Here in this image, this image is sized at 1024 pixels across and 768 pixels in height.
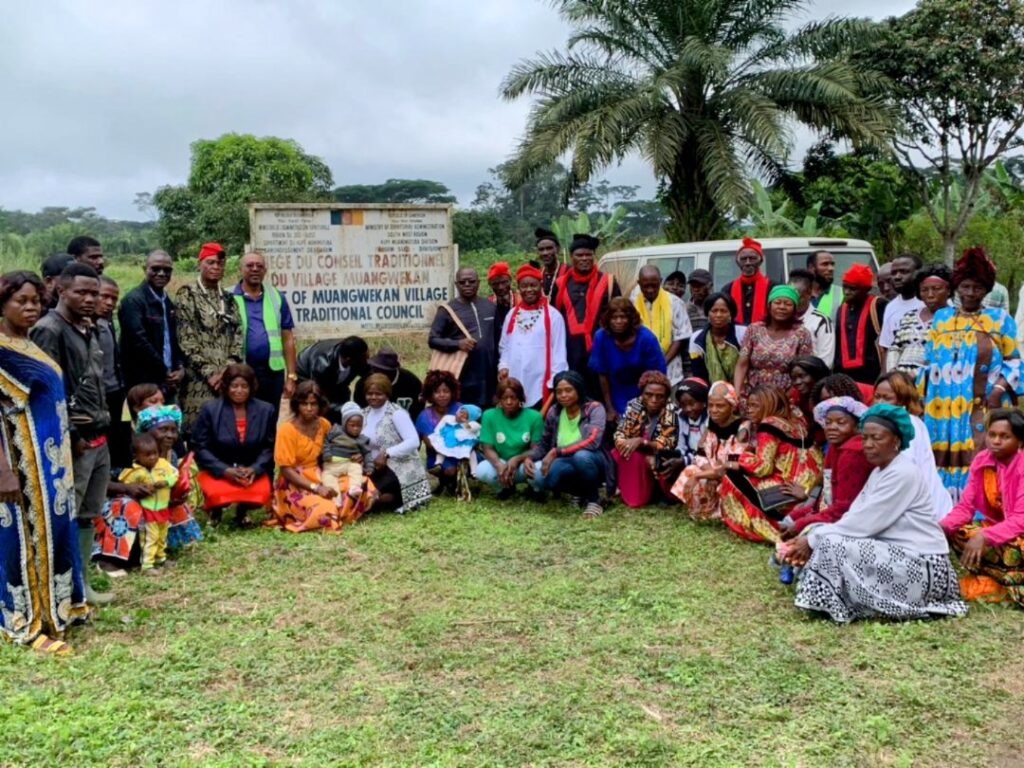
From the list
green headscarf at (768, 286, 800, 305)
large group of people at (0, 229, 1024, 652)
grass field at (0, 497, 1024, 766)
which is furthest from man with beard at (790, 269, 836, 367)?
grass field at (0, 497, 1024, 766)

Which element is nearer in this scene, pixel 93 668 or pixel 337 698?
pixel 337 698

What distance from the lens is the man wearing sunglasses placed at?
21.7 feet

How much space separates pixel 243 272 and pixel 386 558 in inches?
96.0

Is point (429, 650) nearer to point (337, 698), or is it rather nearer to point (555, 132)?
point (337, 698)

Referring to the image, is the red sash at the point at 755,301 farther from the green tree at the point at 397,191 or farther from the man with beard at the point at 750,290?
the green tree at the point at 397,191

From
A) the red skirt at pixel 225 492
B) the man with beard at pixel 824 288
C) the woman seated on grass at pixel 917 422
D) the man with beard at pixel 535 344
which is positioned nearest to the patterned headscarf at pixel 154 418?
the red skirt at pixel 225 492

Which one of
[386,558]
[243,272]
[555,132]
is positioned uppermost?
[555,132]

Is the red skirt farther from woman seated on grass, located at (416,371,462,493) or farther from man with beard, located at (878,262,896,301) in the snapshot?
man with beard, located at (878,262,896,301)

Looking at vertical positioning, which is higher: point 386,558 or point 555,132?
point 555,132

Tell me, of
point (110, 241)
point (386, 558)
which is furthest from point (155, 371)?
point (110, 241)

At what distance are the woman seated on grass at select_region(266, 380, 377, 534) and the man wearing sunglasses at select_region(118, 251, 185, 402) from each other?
0.87 m

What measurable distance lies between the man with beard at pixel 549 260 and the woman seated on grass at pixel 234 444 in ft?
8.36

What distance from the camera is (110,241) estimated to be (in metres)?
48.5

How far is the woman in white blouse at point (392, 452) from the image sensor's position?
23.3 ft
